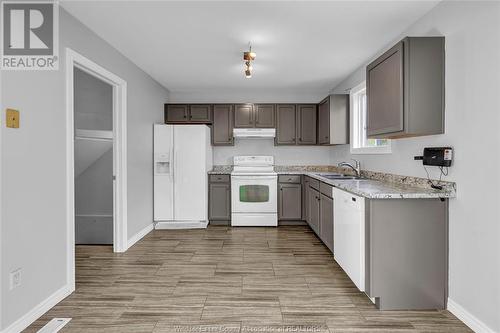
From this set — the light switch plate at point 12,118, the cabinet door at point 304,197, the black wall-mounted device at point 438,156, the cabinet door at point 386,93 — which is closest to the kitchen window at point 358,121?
the cabinet door at point 304,197

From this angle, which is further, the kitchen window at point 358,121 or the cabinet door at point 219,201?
the cabinet door at point 219,201

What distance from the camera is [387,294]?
2.44 meters

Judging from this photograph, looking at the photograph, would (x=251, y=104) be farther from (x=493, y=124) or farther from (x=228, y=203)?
(x=493, y=124)

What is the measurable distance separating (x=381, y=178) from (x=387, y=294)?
1.55 m

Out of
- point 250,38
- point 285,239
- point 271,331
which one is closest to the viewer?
point 271,331

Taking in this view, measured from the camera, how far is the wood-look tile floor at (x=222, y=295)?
7.38 ft

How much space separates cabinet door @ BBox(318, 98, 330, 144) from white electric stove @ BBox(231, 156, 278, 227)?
1031 mm

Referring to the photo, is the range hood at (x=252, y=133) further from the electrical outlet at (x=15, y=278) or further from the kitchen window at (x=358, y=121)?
the electrical outlet at (x=15, y=278)

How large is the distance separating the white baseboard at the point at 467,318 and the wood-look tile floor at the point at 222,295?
5 centimetres

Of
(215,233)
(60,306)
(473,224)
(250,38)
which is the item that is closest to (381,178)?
(473,224)

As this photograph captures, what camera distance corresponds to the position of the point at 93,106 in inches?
184

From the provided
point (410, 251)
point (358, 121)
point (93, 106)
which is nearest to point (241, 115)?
point (358, 121)

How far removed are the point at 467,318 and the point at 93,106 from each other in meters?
4.99

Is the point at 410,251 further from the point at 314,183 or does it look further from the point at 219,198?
the point at 219,198
